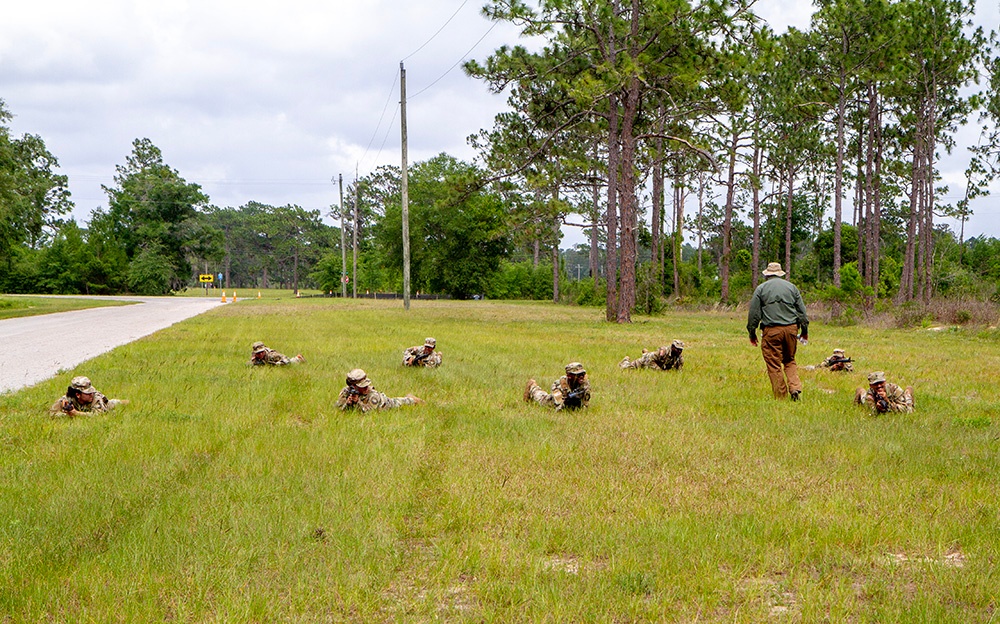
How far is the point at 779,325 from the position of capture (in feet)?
31.5

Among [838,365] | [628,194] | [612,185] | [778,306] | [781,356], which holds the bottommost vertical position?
[838,365]

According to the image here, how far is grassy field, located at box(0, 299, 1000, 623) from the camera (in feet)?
11.0

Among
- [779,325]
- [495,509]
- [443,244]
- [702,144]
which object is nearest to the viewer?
[495,509]

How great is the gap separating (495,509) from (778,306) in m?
6.59

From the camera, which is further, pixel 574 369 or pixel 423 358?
pixel 423 358

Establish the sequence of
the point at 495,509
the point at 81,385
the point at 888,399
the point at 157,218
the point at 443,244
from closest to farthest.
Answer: the point at 495,509, the point at 81,385, the point at 888,399, the point at 443,244, the point at 157,218

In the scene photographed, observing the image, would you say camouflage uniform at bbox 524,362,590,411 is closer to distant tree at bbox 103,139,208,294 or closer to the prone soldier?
the prone soldier

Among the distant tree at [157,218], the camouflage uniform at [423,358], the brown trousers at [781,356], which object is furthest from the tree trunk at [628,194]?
the distant tree at [157,218]

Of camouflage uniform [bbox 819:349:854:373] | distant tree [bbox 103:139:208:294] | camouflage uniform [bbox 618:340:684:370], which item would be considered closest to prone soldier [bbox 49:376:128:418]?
camouflage uniform [bbox 618:340:684:370]

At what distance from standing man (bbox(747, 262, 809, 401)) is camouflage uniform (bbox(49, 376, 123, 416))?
8149mm

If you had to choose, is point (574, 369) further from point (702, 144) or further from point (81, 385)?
point (702, 144)

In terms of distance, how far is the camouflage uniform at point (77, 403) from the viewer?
7352 mm

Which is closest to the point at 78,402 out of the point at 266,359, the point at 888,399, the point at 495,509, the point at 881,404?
the point at 266,359

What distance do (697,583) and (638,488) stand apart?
5.20 ft
